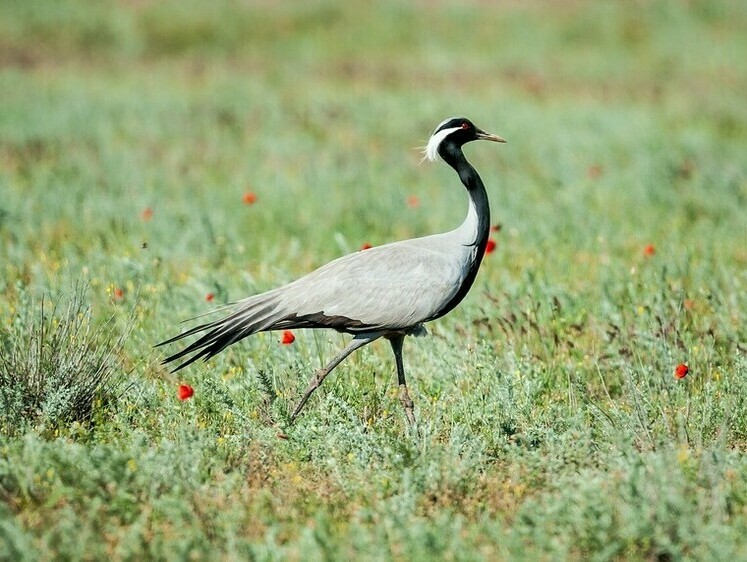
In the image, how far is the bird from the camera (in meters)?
5.05

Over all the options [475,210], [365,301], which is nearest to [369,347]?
[365,301]

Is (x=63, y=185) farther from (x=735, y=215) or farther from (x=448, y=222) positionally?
(x=735, y=215)

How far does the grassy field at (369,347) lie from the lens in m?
3.98

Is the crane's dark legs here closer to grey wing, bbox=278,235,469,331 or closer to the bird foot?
the bird foot

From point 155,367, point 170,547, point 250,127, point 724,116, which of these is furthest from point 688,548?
point 724,116

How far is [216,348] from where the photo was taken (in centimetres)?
505

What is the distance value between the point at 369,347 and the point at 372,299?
1341 mm

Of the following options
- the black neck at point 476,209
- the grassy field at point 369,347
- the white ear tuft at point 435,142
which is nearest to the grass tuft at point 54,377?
the grassy field at point 369,347

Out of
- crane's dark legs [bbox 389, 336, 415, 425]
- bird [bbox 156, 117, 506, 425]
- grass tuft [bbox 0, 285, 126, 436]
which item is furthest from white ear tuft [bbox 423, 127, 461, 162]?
grass tuft [bbox 0, 285, 126, 436]

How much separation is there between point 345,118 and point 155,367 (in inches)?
371

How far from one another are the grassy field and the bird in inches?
13.1

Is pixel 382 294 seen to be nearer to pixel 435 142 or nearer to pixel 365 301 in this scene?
pixel 365 301

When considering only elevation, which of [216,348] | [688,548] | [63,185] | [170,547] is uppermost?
[63,185]

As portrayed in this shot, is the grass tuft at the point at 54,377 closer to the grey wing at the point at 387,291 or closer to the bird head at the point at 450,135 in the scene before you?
the grey wing at the point at 387,291
